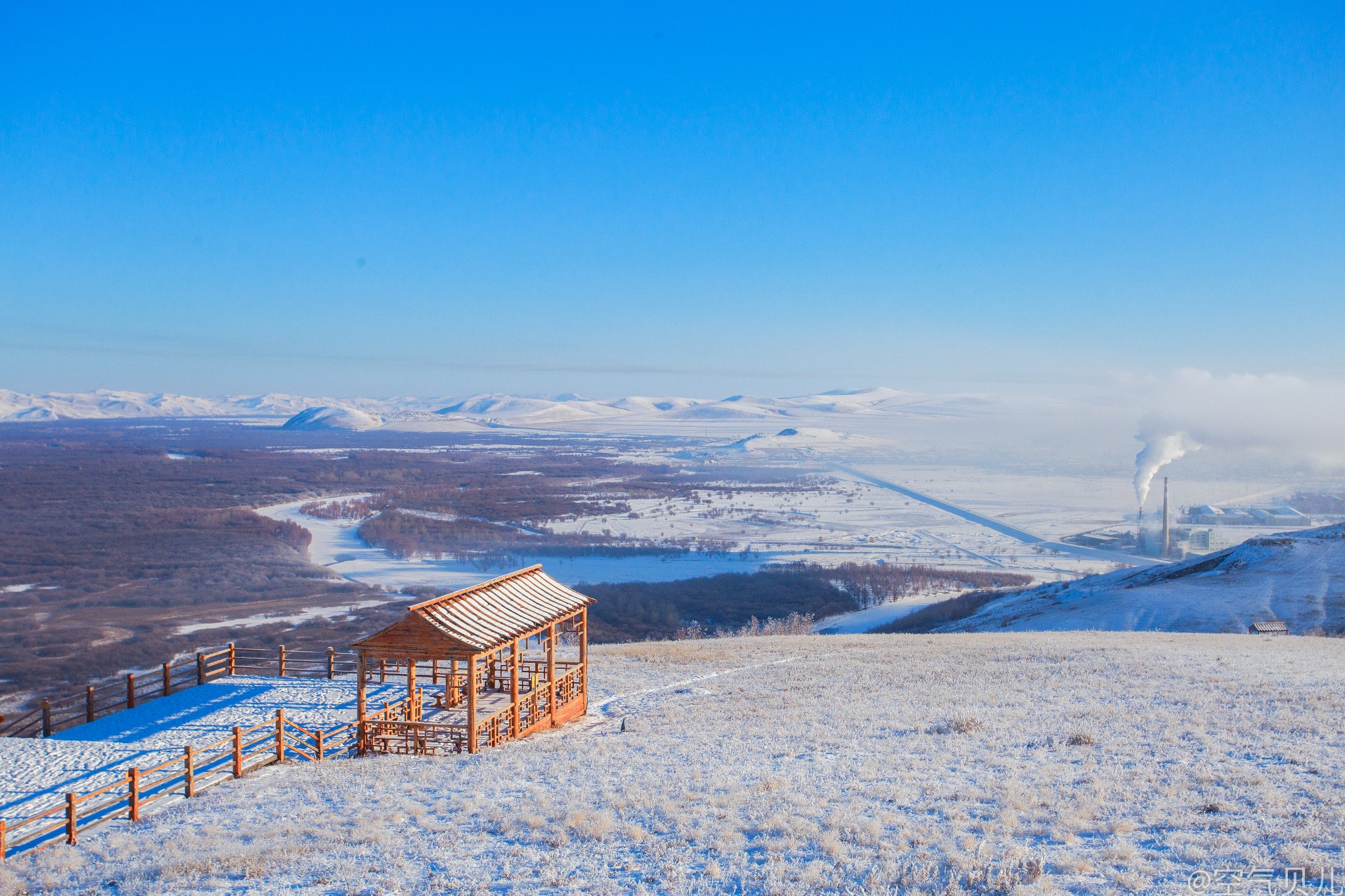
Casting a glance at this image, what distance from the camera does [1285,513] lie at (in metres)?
81.1

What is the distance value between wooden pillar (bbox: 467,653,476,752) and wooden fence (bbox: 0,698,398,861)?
183 centimetres

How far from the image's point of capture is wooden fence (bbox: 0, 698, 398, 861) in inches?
390

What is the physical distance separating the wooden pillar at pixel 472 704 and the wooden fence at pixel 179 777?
1.83 m

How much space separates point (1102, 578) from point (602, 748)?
34.0 metres

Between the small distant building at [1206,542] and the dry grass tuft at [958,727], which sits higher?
the dry grass tuft at [958,727]

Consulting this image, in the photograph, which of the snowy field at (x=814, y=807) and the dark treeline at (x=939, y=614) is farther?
the dark treeline at (x=939, y=614)

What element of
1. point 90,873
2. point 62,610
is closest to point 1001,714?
point 90,873

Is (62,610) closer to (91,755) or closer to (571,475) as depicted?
(91,755)

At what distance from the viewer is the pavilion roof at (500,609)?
1405cm

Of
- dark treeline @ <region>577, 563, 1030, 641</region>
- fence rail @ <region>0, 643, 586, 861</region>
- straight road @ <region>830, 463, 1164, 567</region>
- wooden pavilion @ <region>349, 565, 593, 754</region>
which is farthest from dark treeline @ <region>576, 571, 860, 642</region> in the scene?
wooden pavilion @ <region>349, 565, 593, 754</region>

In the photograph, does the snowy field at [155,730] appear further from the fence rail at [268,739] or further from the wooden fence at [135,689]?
the fence rail at [268,739]

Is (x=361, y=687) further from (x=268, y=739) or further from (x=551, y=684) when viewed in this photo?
(x=551, y=684)

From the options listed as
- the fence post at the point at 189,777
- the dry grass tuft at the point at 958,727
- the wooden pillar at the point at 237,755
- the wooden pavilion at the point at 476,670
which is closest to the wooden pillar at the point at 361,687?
the wooden pavilion at the point at 476,670

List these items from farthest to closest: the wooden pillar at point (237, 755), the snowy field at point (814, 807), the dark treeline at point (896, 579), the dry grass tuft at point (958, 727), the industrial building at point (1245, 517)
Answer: the industrial building at point (1245, 517), the dark treeline at point (896, 579), the dry grass tuft at point (958, 727), the wooden pillar at point (237, 755), the snowy field at point (814, 807)
